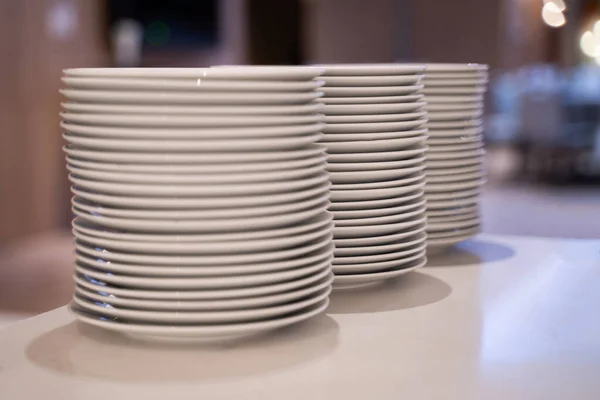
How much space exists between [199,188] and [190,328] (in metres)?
0.12

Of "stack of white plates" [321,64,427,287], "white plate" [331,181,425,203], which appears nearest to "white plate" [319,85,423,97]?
"stack of white plates" [321,64,427,287]

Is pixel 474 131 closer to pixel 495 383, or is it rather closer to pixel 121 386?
pixel 495 383

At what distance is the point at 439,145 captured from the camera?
3.57 ft

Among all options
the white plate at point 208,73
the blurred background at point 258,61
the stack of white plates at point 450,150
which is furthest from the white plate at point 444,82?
the blurred background at point 258,61

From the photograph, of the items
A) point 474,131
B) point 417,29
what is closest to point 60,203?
point 417,29

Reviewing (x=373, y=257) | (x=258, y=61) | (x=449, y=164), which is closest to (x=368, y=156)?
(x=373, y=257)

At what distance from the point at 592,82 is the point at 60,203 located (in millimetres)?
6313

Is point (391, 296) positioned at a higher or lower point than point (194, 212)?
lower

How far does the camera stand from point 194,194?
68cm

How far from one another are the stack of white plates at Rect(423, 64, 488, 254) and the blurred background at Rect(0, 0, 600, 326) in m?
1.41

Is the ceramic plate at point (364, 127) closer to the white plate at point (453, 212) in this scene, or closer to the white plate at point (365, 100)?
the white plate at point (365, 100)

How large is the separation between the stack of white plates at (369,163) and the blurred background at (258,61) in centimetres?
164

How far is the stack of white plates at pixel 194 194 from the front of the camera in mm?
680

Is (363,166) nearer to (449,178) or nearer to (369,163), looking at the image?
(369,163)
